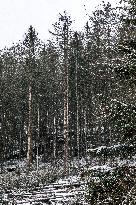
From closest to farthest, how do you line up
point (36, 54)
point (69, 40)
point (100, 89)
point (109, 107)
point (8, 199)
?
point (109, 107)
point (8, 199)
point (69, 40)
point (36, 54)
point (100, 89)

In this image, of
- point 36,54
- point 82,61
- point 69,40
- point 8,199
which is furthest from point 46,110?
point 8,199

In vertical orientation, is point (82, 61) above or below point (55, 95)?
above

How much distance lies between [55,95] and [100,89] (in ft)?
26.9

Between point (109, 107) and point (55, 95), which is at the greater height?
point (55, 95)

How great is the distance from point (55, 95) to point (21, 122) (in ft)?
17.1

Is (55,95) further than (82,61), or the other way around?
(55,95)

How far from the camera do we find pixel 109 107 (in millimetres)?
7148

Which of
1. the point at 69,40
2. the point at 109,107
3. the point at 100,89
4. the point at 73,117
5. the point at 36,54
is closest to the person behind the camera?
the point at 109,107

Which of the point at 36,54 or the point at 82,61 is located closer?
the point at 36,54

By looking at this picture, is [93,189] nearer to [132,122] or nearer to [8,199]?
[132,122]

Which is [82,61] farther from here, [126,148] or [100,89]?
[126,148]

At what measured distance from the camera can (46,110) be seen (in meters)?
45.4

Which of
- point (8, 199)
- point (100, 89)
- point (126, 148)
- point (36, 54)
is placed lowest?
point (8, 199)

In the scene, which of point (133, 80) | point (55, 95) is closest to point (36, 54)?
point (55, 95)
